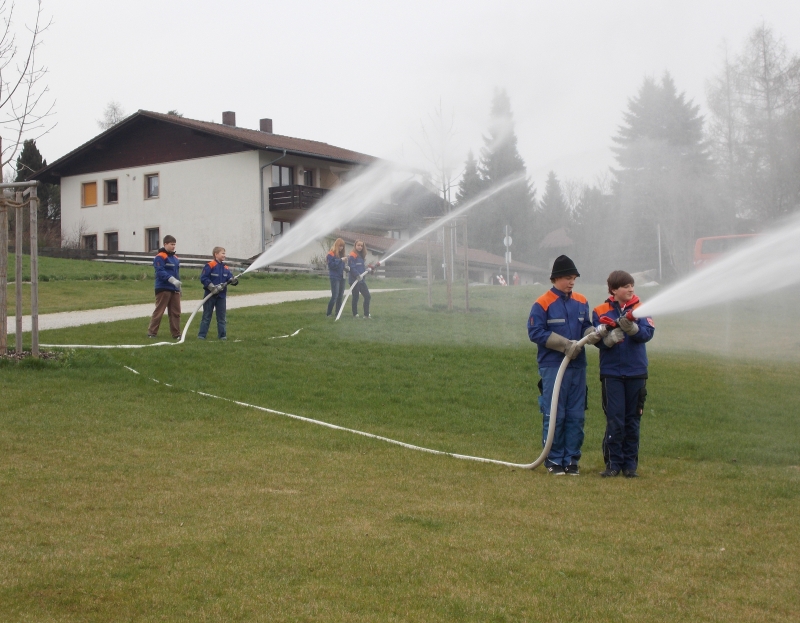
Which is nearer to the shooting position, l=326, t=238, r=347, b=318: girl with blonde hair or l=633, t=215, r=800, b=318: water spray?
l=633, t=215, r=800, b=318: water spray

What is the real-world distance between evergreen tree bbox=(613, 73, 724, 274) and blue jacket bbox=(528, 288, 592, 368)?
33.3m

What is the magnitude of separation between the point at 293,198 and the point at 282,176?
152 inches

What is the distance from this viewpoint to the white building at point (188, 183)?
4700 centimetres

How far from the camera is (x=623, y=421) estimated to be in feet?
29.5

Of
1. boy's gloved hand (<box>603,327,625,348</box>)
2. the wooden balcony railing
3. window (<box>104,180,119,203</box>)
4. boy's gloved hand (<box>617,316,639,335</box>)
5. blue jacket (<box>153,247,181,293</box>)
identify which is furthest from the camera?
window (<box>104,180,119,203</box>)

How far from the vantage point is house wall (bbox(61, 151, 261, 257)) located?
47312 mm

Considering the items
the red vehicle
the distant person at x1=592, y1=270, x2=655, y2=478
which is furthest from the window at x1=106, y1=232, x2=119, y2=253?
the distant person at x1=592, y1=270, x2=655, y2=478

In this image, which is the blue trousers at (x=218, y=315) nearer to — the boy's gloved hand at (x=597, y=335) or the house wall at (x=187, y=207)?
the boy's gloved hand at (x=597, y=335)

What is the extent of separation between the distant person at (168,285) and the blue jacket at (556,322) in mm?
9577

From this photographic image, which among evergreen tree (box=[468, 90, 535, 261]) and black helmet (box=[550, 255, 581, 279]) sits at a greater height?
evergreen tree (box=[468, 90, 535, 261])

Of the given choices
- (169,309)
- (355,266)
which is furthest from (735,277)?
(355,266)

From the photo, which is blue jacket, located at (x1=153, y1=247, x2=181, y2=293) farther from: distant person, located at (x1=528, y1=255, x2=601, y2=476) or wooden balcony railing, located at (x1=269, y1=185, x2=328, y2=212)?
wooden balcony railing, located at (x1=269, y1=185, x2=328, y2=212)

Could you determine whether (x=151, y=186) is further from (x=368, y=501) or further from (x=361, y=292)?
(x=368, y=501)

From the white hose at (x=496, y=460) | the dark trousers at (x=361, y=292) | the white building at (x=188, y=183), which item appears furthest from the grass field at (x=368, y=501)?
the white building at (x=188, y=183)
